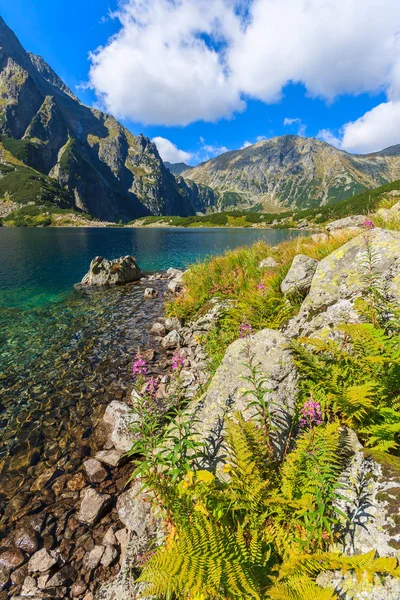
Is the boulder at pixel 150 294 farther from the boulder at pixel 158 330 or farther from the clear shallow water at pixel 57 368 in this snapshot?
the boulder at pixel 158 330

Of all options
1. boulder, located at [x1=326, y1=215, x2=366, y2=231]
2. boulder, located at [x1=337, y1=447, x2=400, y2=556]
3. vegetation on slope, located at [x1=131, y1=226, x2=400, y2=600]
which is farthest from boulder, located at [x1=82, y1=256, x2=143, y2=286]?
boulder, located at [x1=337, y1=447, x2=400, y2=556]

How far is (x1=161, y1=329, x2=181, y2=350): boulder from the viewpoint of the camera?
1300 centimetres

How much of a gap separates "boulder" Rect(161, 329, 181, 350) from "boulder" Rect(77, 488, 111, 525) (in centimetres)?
738

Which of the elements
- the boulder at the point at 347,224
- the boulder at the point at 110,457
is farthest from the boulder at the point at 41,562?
the boulder at the point at 347,224

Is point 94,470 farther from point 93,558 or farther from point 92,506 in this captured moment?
point 93,558

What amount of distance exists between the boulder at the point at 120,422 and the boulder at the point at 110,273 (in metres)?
20.6

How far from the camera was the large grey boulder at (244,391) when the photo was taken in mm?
4871

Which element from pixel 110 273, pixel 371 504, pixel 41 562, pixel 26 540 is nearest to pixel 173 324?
pixel 26 540

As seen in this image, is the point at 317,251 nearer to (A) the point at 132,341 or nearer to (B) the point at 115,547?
(A) the point at 132,341

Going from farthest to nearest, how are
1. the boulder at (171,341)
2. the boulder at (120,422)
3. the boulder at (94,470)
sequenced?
the boulder at (171,341)
the boulder at (120,422)
the boulder at (94,470)

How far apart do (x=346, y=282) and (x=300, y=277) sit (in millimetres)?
2812

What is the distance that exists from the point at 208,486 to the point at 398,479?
2.47m

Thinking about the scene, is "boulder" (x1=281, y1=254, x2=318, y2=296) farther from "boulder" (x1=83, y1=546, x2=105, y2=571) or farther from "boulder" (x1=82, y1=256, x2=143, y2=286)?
"boulder" (x1=82, y1=256, x2=143, y2=286)

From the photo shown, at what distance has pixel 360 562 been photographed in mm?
2639
